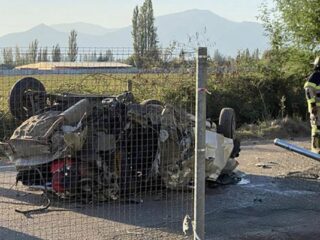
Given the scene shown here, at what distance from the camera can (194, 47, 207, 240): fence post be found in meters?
4.73

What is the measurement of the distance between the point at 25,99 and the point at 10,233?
2913 mm

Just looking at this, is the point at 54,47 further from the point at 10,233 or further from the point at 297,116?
the point at 297,116

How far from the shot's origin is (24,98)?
8867 millimetres

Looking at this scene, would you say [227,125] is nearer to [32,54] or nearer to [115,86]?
[115,86]

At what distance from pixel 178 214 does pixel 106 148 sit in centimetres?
128

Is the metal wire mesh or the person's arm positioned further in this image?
the person's arm

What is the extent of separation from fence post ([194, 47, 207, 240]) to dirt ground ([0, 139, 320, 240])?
142cm

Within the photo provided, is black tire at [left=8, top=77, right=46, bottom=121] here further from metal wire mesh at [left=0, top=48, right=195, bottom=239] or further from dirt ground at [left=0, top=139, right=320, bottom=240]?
dirt ground at [left=0, top=139, right=320, bottom=240]

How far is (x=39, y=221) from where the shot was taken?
22.9 feet

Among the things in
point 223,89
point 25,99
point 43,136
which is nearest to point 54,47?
point 43,136

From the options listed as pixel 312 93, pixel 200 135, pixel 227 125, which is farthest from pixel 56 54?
pixel 312 93

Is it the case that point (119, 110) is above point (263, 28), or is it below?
below

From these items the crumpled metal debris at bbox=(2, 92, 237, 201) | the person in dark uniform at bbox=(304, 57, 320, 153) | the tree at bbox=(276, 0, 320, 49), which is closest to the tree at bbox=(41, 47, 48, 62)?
the crumpled metal debris at bbox=(2, 92, 237, 201)

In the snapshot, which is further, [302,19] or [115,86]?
[302,19]
